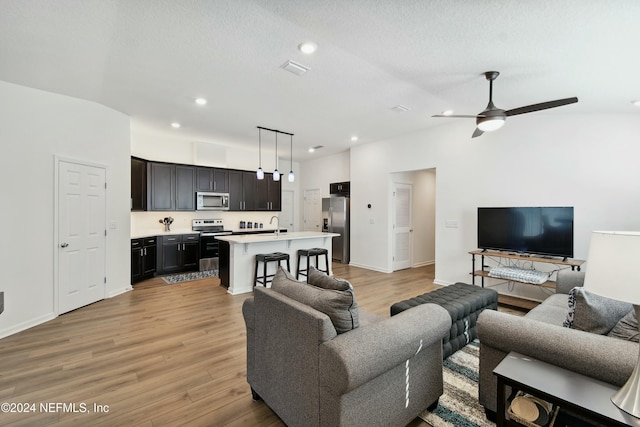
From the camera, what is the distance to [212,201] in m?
6.86

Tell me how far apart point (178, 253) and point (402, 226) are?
513 centimetres

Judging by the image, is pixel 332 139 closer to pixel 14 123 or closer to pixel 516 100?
pixel 516 100

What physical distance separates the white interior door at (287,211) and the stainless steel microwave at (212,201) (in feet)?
7.64

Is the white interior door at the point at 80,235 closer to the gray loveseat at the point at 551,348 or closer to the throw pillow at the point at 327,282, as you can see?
the throw pillow at the point at 327,282

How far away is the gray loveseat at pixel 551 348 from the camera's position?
1.41 m

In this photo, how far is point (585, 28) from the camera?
6.84 feet

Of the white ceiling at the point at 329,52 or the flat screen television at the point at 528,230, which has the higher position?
the white ceiling at the point at 329,52

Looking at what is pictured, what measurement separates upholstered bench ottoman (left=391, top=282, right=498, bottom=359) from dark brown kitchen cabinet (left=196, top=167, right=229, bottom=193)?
5.49 meters

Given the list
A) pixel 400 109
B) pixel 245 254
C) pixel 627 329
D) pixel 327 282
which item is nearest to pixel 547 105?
pixel 400 109

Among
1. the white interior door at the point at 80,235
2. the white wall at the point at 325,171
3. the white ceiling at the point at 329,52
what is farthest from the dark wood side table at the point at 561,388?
the white wall at the point at 325,171

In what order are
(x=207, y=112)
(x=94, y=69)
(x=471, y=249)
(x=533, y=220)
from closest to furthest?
1. (x=94, y=69)
2. (x=533, y=220)
3. (x=207, y=112)
4. (x=471, y=249)

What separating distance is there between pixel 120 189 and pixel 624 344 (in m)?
6.06

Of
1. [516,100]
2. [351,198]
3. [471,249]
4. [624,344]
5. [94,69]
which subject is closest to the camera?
[624,344]

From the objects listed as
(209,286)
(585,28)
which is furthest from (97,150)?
(585,28)
